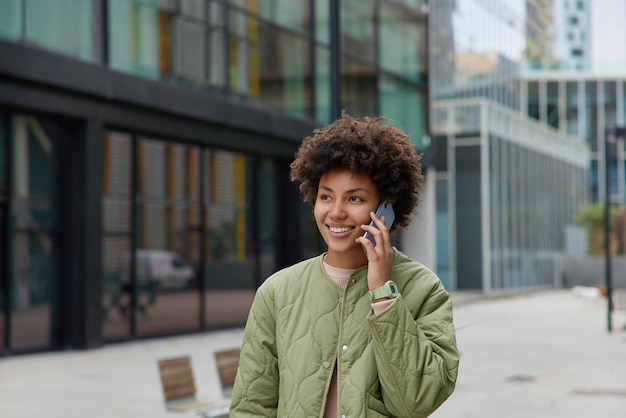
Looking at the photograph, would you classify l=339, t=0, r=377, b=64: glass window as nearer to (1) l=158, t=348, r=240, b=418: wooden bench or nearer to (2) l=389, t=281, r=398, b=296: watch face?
(1) l=158, t=348, r=240, b=418: wooden bench

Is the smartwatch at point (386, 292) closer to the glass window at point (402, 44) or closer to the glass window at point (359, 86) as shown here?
the glass window at point (359, 86)

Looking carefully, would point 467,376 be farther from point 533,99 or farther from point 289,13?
point 533,99

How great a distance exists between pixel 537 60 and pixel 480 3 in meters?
18.0

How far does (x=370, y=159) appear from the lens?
3.25 m

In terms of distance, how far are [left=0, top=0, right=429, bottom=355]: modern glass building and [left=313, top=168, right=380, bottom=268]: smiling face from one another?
9.25 meters

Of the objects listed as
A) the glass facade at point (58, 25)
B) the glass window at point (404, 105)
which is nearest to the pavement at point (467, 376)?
the glass facade at point (58, 25)

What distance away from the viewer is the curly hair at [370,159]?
328 cm

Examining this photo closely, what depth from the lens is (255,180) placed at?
2577cm

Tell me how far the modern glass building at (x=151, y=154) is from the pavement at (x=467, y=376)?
0.92 metres

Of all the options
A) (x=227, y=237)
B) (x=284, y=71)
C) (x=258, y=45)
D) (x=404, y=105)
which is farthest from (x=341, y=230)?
(x=404, y=105)

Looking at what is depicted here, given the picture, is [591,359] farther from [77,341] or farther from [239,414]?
[239,414]

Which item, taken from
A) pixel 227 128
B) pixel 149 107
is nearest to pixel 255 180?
pixel 227 128

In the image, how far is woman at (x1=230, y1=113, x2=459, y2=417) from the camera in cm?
310

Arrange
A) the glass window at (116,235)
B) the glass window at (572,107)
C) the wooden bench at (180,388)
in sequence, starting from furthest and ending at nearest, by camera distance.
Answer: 1. the glass window at (572,107)
2. the glass window at (116,235)
3. the wooden bench at (180,388)
